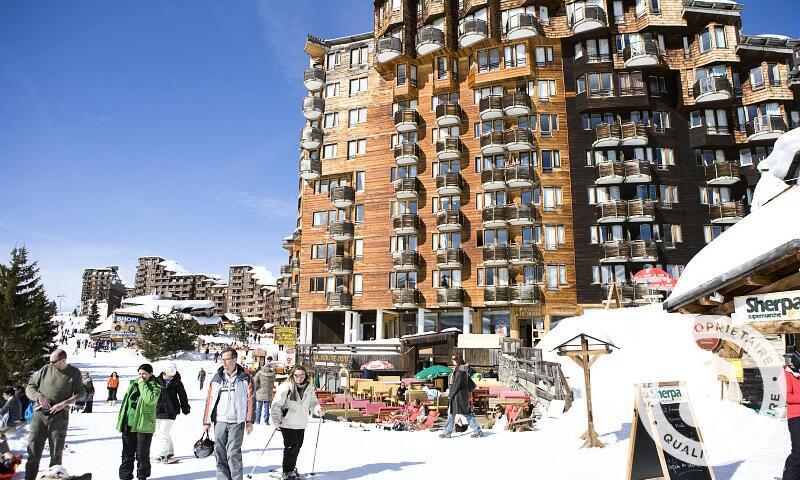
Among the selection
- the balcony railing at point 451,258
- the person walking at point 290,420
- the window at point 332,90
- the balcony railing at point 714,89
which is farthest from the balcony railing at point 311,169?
the person walking at point 290,420

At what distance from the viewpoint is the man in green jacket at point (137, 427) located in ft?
27.1

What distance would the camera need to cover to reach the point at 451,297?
44.4 m

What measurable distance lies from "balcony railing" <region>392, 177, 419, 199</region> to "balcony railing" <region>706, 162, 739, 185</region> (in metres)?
24.5

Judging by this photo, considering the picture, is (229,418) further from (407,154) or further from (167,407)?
(407,154)

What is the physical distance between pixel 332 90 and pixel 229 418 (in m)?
50.5

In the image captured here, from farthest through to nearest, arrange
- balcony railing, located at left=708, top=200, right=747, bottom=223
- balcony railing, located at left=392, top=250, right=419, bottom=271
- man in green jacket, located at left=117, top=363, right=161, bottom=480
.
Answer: balcony railing, located at left=392, top=250, right=419, bottom=271 → balcony railing, located at left=708, top=200, right=747, bottom=223 → man in green jacket, located at left=117, top=363, right=161, bottom=480

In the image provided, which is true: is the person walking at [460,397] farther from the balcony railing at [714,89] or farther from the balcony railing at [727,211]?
the balcony railing at [714,89]

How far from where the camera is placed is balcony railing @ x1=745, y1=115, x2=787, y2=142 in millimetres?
42847

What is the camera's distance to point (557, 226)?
143 feet

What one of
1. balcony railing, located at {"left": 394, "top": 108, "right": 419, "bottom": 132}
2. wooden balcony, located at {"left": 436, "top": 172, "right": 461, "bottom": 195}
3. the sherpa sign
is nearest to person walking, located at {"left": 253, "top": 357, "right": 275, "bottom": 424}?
the sherpa sign

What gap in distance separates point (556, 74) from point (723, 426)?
130 ft

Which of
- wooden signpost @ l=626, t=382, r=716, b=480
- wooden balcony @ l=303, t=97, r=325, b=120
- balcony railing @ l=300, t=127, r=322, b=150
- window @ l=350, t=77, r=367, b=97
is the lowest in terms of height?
wooden signpost @ l=626, t=382, r=716, b=480

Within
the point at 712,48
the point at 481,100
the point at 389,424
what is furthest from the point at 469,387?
the point at 712,48

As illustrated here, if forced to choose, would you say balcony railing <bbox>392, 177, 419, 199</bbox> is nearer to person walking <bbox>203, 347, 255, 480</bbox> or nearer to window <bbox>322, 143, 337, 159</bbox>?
window <bbox>322, 143, 337, 159</bbox>
